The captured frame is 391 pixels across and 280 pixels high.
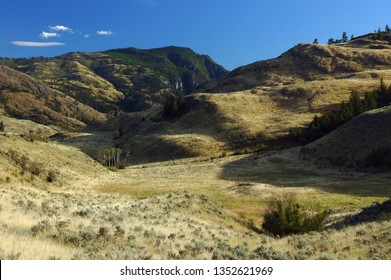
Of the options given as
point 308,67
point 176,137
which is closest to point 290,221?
point 176,137

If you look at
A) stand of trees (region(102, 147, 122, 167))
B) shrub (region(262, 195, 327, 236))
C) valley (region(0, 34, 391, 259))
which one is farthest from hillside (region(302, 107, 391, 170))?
stand of trees (region(102, 147, 122, 167))

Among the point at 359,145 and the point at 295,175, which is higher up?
the point at 359,145

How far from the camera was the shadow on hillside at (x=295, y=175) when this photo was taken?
54.9 meters

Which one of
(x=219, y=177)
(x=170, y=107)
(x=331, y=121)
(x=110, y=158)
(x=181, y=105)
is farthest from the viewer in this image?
(x=170, y=107)

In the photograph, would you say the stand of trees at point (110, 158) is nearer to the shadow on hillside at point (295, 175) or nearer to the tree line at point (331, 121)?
the shadow on hillside at point (295, 175)

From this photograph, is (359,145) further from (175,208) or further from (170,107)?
(170,107)

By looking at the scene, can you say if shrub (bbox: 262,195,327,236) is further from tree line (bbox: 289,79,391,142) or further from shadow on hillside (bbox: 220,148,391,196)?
tree line (bbox: 289,79,391,142)

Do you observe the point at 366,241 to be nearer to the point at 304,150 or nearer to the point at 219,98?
the point at 304,150

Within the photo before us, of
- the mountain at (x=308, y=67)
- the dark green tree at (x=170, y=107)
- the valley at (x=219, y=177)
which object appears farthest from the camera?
the mountain at (x=308, y=67)

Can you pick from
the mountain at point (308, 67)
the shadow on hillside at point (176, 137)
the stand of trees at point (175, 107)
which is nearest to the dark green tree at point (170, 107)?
the stand of trees at point (175, 107)

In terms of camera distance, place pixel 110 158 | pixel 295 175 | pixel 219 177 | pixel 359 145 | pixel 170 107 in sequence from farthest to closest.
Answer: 1. pixel 170 107
2. pixel 110 158
3. pixel 359 145
4. pixel 295 175
5. pixel 219 177

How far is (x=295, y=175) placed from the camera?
67500 mm

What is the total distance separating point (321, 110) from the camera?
11981cm

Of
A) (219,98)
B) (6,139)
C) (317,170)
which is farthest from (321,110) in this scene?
(6,139)
